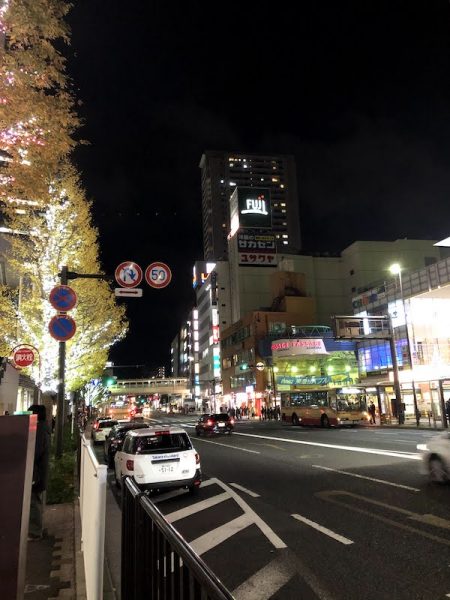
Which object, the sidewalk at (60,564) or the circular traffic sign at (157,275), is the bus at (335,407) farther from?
the sidewalk at (60,564)

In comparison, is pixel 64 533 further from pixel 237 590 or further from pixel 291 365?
pixel 291 365

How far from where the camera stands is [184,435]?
1209cm

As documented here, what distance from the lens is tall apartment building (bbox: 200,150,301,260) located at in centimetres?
16088

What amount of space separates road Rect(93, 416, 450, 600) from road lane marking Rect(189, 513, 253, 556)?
2 centimetres

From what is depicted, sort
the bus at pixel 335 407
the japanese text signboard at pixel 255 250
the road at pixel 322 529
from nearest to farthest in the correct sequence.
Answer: the road at pixel 322 529, the bus at pixel 335 407, the japanese text signboard at pixel 255 250

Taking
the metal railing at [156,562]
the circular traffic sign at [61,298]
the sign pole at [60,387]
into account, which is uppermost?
the circular traffic sign at [61,298]

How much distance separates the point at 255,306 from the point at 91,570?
91.1 meters

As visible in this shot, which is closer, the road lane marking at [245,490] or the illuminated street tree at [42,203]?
the illuminated street tree at [42,203]

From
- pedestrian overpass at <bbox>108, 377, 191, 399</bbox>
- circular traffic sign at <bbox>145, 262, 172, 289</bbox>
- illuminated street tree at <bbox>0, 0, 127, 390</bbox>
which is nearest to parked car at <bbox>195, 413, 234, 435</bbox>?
illuminated street tree at <bbox>0, 0, 127, 390</bbox>

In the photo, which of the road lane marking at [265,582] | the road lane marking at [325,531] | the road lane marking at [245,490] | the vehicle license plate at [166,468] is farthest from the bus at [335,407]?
the road lane marking at [265,582]

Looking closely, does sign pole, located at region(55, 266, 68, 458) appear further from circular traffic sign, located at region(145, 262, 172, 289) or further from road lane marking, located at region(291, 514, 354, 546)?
road lane marking, located at region(291, 514, 354, 546)

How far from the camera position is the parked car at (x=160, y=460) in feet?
36.0

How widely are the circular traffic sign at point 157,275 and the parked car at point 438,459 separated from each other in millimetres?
8014

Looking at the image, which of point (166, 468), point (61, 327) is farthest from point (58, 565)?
point (61, 327)
